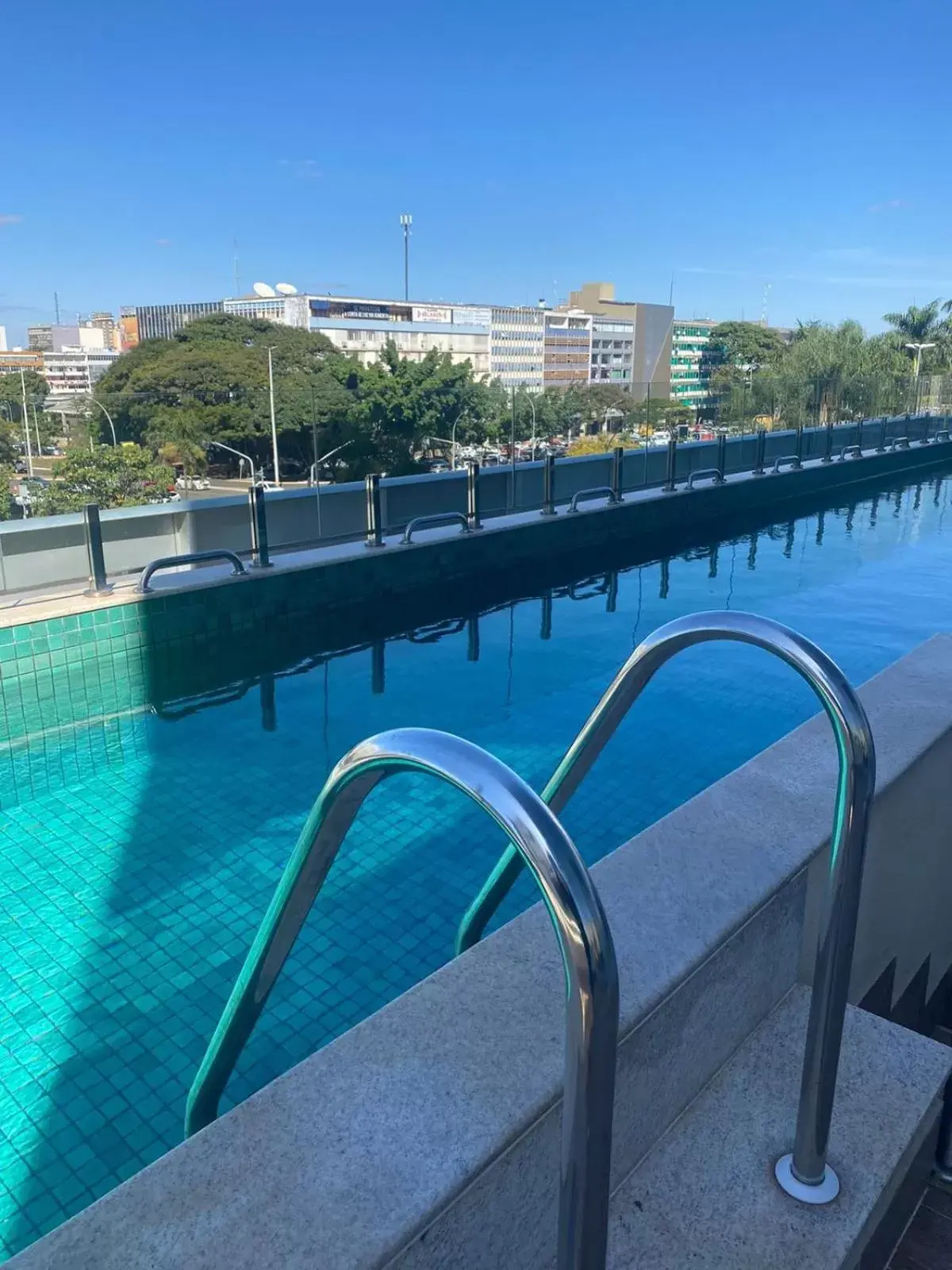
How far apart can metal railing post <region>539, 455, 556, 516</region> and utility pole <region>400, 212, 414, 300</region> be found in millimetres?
81744

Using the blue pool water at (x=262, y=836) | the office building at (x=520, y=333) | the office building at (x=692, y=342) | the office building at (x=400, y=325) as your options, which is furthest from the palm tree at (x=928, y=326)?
the blue pool water at (x=262, y=836)

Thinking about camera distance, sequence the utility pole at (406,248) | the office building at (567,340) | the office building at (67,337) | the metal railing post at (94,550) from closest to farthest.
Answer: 1. the metal railing post at (94,550)
2. the utility pole at (406,248)
3. the office building at (567,340)
4. the office building at (67,337)

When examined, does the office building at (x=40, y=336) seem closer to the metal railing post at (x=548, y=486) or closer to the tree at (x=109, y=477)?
the tree at (x=109, y=477)

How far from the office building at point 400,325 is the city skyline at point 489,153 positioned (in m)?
4.46

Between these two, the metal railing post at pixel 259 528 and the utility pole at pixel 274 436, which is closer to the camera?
the metal railing post at pixel 259 528

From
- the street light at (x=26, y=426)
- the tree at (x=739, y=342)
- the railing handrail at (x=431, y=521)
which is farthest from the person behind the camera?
the tree at (x=739, y=342)

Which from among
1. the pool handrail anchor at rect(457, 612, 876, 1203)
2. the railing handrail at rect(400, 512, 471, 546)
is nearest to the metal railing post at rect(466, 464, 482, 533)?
the railing handrail at rect(400, 512, 471, 546)

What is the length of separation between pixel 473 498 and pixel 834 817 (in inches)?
267

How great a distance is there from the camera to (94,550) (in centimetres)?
541

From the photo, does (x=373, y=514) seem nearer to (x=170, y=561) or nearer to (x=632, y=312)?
(x=170, y=561)

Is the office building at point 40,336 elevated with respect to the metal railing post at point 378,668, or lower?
elevated

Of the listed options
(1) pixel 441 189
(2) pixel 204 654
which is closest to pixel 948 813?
(2) pixel 204 654

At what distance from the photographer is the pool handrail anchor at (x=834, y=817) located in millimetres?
1130

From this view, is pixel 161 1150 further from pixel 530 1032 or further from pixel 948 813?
pixel 948 813
